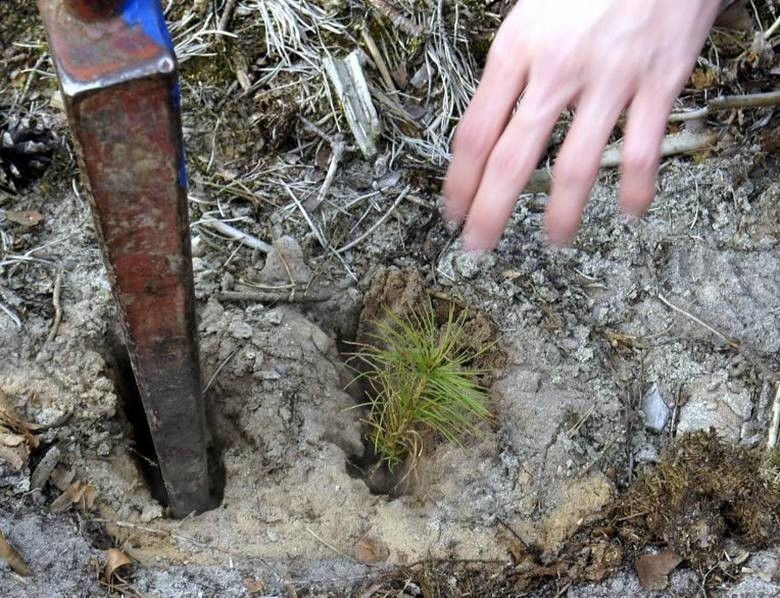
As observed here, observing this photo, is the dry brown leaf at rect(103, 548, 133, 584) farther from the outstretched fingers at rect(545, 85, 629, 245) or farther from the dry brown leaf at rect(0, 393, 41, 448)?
the outstretched fingers at rect(545, 85, 629, 245)

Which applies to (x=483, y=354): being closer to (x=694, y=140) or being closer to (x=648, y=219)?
(x=648, y=219)

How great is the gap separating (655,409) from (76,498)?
136cm

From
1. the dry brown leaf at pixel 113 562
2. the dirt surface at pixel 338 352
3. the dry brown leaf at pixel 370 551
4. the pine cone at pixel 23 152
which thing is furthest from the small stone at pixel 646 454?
the pine cone at pixel 23 152

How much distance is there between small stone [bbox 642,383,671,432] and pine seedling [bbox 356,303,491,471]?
1.31 feet

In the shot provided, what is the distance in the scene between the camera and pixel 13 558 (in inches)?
68.5

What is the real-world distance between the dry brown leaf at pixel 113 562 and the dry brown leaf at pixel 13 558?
15 centimetres

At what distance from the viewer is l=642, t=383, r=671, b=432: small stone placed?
2.14m

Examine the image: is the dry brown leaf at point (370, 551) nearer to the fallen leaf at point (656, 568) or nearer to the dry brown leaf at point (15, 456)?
the fallen leaf at point (656, 568)

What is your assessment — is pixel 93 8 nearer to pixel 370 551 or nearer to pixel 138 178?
pixel 138 178

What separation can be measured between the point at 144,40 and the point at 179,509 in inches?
48.0

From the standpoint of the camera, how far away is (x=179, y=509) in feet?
6.50

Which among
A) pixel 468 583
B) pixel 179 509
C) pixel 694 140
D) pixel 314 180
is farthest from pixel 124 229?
pixel 694 140

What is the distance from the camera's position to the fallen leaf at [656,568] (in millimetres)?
1890

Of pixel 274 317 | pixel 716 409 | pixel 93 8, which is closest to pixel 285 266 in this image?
pixel 274 317
